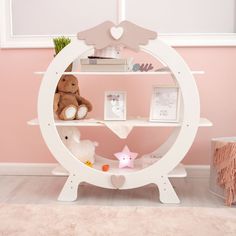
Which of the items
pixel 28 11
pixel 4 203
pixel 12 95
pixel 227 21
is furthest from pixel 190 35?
pixel 4 203

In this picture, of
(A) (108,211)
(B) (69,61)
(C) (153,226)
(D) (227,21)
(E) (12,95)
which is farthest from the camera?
(E) (12,95)

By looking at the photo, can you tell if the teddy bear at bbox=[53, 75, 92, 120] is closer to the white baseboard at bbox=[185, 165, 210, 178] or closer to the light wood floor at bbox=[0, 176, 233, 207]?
the light wood floor at bbox=[0, 176, 233, 207]

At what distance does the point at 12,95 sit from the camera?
8.14ft

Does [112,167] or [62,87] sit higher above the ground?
[62,87]

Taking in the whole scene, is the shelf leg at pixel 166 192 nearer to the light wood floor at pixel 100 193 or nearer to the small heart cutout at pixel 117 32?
the light wood floor at pixel 100 193

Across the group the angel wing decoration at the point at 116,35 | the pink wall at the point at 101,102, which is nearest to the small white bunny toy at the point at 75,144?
the pink wall at the point at 101,102

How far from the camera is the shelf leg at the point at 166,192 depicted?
197 cm

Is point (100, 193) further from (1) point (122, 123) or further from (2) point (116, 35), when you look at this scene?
(2) point (116, 35)

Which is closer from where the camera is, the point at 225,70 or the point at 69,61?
the point at 69,61

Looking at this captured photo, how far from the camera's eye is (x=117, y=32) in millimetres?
1905

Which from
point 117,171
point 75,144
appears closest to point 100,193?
point 117,171

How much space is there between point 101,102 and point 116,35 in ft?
2.01

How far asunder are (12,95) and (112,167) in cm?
82

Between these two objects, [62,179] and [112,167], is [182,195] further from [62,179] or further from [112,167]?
[62,179]
